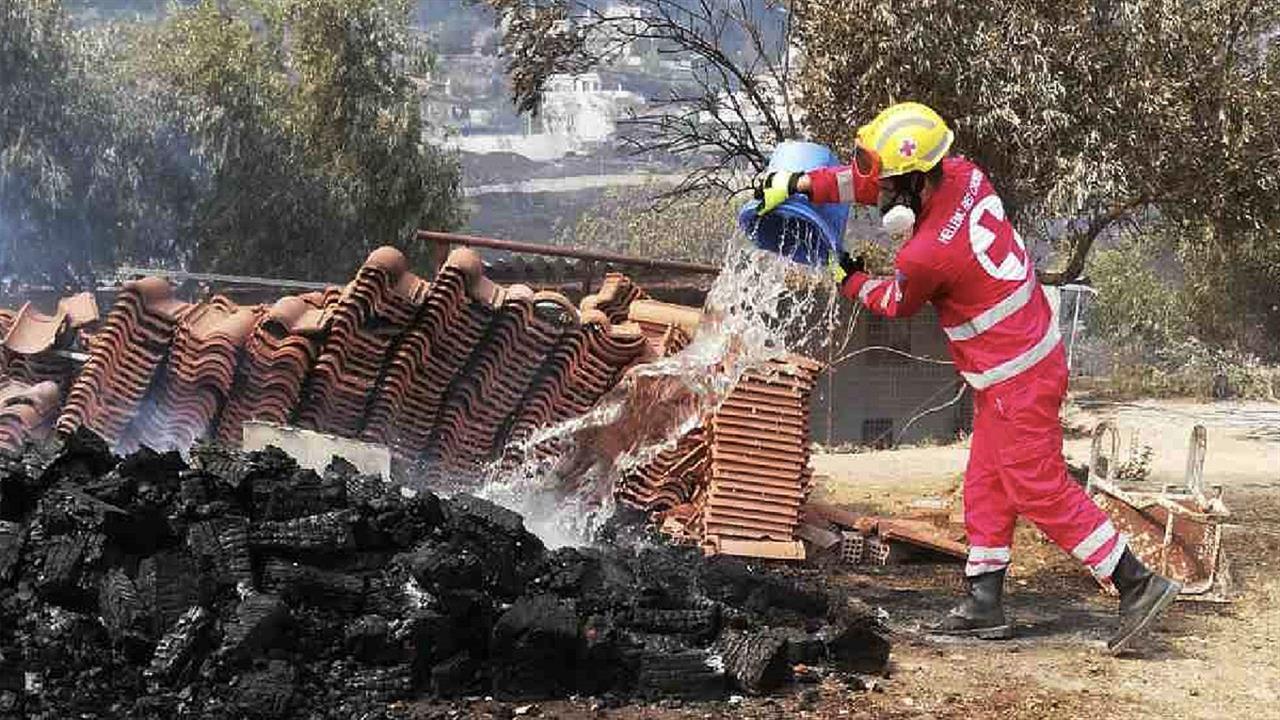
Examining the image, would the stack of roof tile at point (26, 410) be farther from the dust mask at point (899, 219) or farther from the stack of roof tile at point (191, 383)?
the dust mask at point (899, 219)

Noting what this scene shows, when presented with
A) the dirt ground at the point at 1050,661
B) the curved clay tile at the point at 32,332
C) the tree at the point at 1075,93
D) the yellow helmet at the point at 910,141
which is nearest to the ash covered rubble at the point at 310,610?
the dirt ground at the point at 1050,661

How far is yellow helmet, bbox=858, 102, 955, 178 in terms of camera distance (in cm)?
646

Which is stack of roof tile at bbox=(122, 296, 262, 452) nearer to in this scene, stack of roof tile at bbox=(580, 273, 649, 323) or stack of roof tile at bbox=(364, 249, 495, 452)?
stack of roof tile at bbox=(364, 249, 495, 452)

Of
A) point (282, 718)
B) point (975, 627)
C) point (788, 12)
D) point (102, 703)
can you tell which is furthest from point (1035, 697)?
point (788, 12)

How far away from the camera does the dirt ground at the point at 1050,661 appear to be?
219 inches

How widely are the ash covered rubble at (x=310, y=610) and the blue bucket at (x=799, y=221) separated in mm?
1671

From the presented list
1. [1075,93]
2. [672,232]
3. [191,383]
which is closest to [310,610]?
[191,383]

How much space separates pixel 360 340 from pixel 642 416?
165 centimetres

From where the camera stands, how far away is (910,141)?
6.46 metres

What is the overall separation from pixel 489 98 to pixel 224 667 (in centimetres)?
8998

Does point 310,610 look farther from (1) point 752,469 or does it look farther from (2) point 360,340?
(2) point 360,340

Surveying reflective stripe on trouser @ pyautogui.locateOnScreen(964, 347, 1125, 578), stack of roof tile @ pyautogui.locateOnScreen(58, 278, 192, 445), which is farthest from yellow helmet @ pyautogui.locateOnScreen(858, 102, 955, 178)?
stack of roof tile @ pyautogui.locateOnScreen(58, 278, 192, 445)

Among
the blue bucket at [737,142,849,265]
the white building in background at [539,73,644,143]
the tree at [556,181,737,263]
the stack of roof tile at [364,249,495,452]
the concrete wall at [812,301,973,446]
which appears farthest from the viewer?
the white building in background at [539,73,644,143]

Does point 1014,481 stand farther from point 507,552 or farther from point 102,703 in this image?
point 102,703
